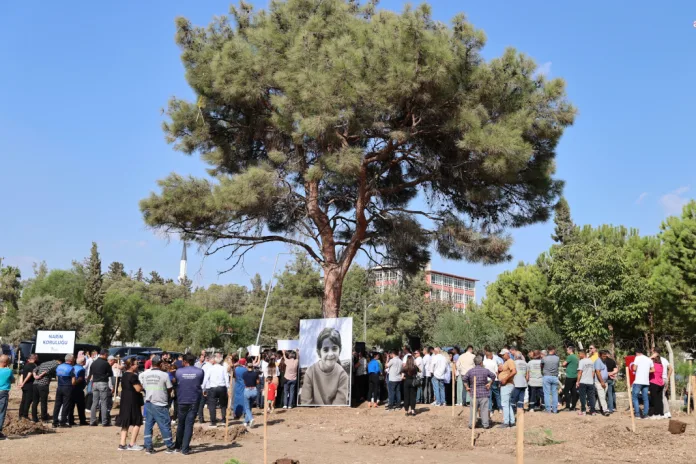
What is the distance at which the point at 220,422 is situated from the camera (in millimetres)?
15781

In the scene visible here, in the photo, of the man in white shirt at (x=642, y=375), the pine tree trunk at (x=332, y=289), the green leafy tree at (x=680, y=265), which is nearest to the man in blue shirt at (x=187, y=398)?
the pine tree trunk at (x=332, y=289)

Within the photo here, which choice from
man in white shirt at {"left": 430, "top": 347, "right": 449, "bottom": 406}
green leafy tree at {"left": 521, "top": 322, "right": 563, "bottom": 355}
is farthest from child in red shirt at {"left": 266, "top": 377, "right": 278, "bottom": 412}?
green leafy tree at {"left": 521, "top": 322, "right": 563, "bottom": 355}

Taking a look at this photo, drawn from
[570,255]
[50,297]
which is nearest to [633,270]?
A: [570,255]

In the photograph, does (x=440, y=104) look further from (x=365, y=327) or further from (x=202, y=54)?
(x=365, y=327)

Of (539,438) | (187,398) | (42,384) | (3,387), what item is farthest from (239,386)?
(539,438)

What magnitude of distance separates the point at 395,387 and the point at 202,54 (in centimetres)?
1154

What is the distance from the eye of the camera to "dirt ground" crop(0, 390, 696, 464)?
10656 millimetres

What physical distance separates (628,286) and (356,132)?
22219 millimetres

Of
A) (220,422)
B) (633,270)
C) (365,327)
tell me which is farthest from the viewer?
(365,327)

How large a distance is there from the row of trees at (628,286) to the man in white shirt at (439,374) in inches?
546

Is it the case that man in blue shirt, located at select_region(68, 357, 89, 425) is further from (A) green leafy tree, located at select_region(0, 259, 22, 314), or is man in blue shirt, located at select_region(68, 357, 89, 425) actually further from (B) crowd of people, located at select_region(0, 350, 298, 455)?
(A) green leafy tree, located at select_region(0, 259, 22, 314)

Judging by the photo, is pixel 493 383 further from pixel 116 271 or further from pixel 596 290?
pixel 116 271

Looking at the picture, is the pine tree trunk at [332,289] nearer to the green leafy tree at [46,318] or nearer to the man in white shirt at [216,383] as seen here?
the man in white shirt at [216,383]

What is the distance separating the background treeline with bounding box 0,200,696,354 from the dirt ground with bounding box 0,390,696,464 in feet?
27.0
